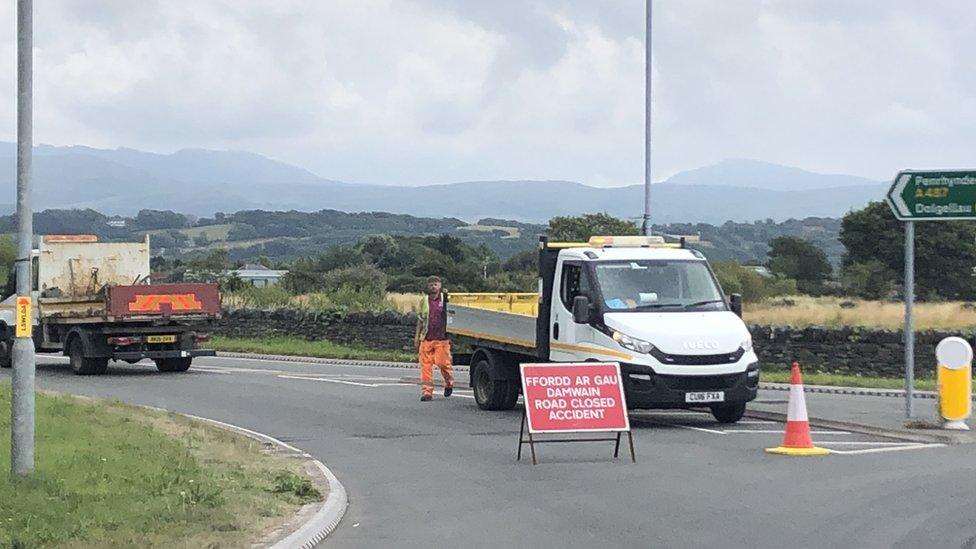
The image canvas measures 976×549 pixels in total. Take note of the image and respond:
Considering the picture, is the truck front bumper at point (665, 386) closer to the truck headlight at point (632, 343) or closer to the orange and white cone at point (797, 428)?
the truck headlight at point (632, 343)

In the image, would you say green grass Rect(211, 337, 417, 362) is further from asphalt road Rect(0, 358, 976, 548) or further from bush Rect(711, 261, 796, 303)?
asphalt road Rect(0, 358, 976, 548)

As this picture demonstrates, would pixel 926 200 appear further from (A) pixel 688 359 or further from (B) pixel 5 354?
(B) pixel 5 354

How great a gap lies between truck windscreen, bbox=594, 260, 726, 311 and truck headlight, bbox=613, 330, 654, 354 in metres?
0.60

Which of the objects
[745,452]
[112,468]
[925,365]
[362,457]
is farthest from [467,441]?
[925,365]

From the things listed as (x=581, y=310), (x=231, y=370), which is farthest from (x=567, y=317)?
(x=231, y=370)

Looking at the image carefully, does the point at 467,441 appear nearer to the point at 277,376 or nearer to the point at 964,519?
the point at 964,519

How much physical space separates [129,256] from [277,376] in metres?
4.72

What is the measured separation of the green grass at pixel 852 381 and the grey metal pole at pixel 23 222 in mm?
17986

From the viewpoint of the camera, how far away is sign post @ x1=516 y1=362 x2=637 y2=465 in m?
15.9

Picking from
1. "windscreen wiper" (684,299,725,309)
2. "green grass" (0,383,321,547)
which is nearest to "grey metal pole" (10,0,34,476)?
"green grass" (0,383,321,547)

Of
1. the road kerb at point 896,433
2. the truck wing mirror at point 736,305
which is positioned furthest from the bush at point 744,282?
the road kerb at point 896,433

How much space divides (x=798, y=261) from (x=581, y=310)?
62558 mm

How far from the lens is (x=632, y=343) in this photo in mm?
18516

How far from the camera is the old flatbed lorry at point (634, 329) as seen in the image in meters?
18.4
